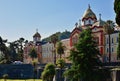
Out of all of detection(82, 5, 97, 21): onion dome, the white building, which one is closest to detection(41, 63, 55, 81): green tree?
detection(82, 5, 97, 21): onion dome

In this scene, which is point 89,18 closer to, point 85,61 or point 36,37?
point 36,37

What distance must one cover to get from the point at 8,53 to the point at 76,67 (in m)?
111

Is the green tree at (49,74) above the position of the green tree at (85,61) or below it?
below

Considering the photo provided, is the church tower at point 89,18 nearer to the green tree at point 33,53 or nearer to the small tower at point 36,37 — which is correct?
the green tree at point 33,53

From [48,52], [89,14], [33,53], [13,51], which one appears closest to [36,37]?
[33,53]

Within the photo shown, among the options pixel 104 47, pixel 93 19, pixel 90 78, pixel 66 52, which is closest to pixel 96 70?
pixel 90 78

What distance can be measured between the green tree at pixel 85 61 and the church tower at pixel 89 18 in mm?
46515

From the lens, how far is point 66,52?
138 meters

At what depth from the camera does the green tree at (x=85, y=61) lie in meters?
73.8

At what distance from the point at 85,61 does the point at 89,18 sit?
51816 mm

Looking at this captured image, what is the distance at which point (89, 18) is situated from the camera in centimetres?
12600

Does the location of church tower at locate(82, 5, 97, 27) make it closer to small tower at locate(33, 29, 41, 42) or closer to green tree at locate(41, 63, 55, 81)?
green tree at locate(41, 63, 55, 81)

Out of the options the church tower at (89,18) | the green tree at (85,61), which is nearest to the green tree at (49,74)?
the green tree at (85,61)

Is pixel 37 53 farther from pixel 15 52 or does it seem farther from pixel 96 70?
pixel 96 70
